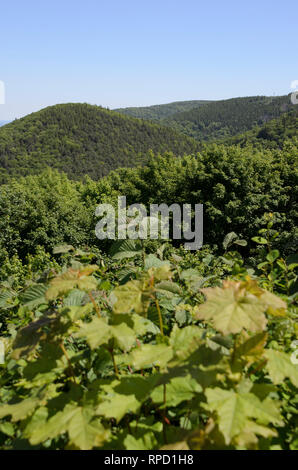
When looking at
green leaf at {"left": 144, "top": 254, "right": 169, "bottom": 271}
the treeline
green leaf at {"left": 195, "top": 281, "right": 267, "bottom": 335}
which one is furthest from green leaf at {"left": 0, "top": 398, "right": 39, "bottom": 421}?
the treeline

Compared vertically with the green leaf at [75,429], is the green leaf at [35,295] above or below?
above

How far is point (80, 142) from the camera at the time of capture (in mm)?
143500

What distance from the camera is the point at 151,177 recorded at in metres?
32.1

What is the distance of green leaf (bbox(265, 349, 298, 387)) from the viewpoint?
990 millimetres

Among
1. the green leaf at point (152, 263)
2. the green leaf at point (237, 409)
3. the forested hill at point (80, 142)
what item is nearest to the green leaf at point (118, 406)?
the green leaf at point (237, 409)

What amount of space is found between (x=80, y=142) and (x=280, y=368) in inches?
5987

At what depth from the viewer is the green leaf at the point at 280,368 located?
0.99 m

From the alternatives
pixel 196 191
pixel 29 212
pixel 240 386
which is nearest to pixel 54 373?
pixel 240 386

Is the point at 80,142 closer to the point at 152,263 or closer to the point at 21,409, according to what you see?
the point at 152,263

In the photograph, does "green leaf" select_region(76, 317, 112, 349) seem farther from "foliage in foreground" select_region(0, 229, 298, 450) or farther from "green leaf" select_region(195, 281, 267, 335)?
"green leaf" select_region(195, 281, 267, 335)

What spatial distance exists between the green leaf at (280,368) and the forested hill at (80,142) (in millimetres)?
122048

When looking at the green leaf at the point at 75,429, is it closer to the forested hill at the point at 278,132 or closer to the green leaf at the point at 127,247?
the green leaf at the point at 127,247

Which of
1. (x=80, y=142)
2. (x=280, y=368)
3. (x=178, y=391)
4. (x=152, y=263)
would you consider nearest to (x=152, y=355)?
(x=178, y=391)

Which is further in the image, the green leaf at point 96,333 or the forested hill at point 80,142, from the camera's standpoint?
the forested hill at point 80,142
